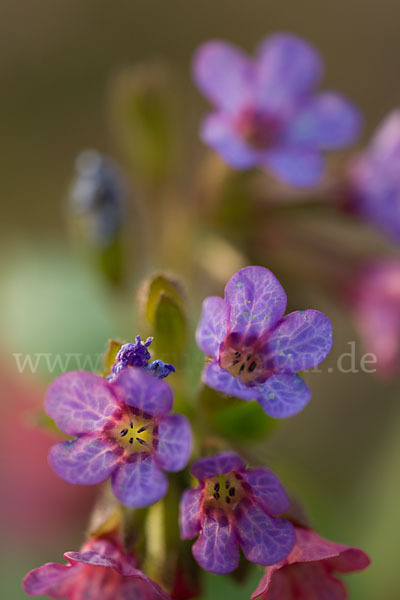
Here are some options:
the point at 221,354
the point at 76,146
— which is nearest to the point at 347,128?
the point at 221,354

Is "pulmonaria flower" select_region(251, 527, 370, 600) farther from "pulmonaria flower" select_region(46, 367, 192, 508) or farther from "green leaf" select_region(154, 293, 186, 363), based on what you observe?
"green leaf" select_region(154, 293, 186, 363)

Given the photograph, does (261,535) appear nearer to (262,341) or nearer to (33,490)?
(262,341)

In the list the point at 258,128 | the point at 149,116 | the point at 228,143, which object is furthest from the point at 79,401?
the point at 149,116

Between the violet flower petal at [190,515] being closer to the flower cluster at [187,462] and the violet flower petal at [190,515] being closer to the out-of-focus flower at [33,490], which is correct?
the flower cluster at [187,462]

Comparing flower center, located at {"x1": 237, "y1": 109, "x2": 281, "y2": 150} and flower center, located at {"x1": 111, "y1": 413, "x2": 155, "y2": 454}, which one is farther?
flower center, located at {"x1": 237, "y1": 109, "x2": 281, "y2": 150}

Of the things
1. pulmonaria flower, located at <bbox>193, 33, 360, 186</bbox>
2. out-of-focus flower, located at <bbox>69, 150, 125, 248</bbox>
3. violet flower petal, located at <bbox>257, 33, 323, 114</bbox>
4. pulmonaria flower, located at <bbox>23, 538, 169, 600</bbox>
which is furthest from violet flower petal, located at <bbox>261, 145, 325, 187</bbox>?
pulmonaria flower, located at <bbox>23, 538, 169, 600</bbox>

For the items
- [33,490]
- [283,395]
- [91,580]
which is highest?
[283,395]

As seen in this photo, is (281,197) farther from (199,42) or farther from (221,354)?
(199,42)
